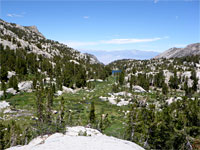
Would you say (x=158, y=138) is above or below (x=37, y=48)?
below

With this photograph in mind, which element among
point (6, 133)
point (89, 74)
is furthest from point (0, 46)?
point (6, 133)

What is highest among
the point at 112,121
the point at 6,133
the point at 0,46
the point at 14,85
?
the point at 0,46

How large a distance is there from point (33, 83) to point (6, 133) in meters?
54.2

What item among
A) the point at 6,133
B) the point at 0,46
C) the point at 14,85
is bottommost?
the point at 6,133

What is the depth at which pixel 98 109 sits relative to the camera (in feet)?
238

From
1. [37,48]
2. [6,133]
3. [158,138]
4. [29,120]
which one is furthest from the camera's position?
[37,48]

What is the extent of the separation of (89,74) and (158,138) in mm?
123493

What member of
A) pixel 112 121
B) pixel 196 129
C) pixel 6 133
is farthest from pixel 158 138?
pixel 6 133

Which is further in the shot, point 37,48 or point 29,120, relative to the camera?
point 37,48

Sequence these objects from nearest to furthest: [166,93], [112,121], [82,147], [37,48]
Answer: [82,147]
[112,121]
[166,93]
[37,48]

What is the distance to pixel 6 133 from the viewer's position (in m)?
36.4

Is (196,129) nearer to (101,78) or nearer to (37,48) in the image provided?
(101,78)

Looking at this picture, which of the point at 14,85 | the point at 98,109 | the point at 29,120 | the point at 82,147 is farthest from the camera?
the point at 14,85

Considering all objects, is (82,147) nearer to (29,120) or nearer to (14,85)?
(29,120)
